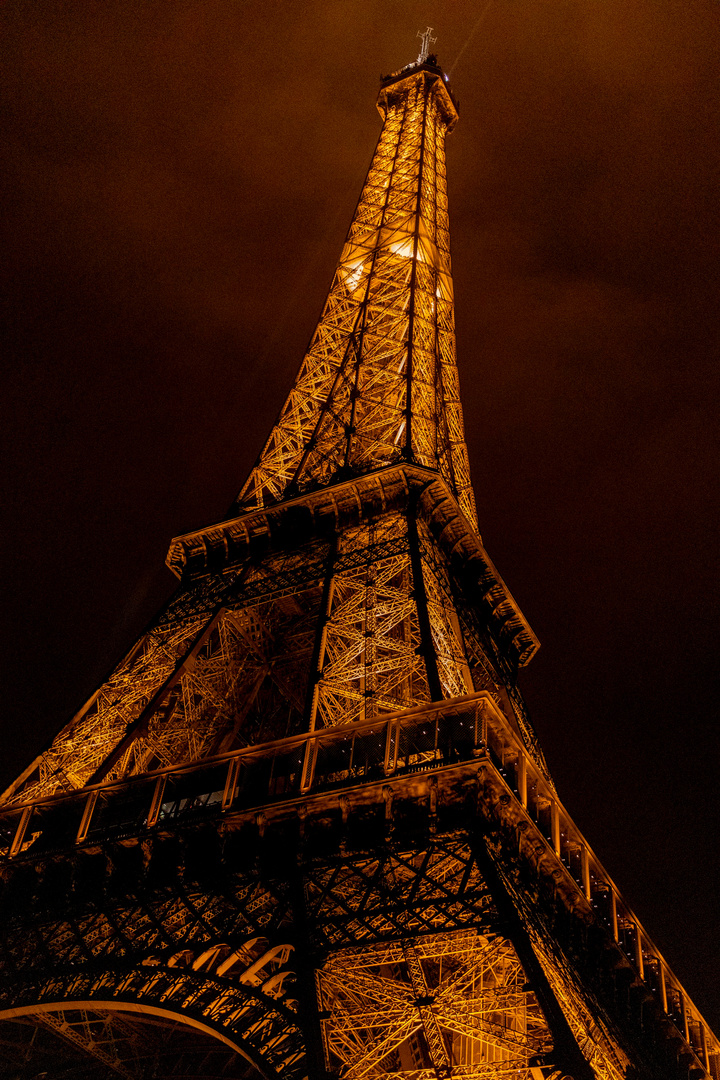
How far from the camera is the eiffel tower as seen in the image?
15.6 m

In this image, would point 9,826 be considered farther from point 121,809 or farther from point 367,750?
point 367,750

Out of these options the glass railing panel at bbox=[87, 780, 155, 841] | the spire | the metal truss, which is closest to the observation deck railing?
the glass railing panel at bbox=[87, 780, 155, 841]

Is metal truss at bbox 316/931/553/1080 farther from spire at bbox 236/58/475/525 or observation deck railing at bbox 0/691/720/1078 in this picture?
spire at bbox 236/58/475/525

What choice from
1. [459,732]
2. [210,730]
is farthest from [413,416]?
[459,732]

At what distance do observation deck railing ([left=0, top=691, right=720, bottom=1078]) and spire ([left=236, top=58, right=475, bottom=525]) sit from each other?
12252 millimetres

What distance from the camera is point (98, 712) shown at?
24906mm

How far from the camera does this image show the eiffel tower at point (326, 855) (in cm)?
1562

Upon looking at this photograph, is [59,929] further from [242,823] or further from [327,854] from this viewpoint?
[327,854]

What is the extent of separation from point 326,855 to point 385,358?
72.2ft

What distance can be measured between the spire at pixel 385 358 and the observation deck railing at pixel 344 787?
12.3 metres

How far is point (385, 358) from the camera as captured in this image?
3641 centimetres

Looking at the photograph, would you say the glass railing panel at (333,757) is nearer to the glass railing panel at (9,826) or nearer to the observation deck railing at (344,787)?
the observation deck railing at (344,787)

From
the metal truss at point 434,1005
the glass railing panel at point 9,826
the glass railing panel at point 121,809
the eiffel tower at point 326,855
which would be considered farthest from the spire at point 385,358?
the metal truss at point 434,1005

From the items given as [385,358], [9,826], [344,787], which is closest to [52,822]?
[9,826]
